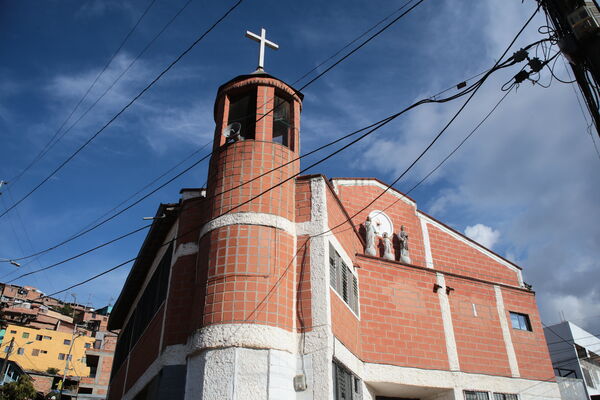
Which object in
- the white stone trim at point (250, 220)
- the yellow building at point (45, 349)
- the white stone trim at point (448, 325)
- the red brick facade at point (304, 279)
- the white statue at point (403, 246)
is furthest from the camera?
the yellow building at point (45, 349)

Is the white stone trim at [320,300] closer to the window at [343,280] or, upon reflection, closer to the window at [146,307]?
the window at [343,280]

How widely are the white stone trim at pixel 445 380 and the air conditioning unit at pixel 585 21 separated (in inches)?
281

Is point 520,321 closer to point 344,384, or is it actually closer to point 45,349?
point 344,384

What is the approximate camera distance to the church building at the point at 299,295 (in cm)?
982

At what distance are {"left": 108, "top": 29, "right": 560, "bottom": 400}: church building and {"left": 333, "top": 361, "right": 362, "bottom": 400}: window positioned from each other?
1.6 inches

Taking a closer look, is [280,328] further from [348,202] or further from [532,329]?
[532,329]

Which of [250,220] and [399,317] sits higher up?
[250,220]

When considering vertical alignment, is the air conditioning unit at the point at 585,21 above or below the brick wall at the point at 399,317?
above

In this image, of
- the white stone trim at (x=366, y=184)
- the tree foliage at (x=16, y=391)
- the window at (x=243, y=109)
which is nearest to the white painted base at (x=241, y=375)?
the window at (x=243, y=109)

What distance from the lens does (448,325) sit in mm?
15188

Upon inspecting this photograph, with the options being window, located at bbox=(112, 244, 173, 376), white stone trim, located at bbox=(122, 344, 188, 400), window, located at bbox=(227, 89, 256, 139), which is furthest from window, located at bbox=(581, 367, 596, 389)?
white stone trim, located at bbox=(122, 344, 188, 400)

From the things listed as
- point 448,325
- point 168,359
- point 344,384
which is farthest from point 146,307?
point 448,325

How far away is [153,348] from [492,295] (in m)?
11.2

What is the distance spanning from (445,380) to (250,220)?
25.1ft
